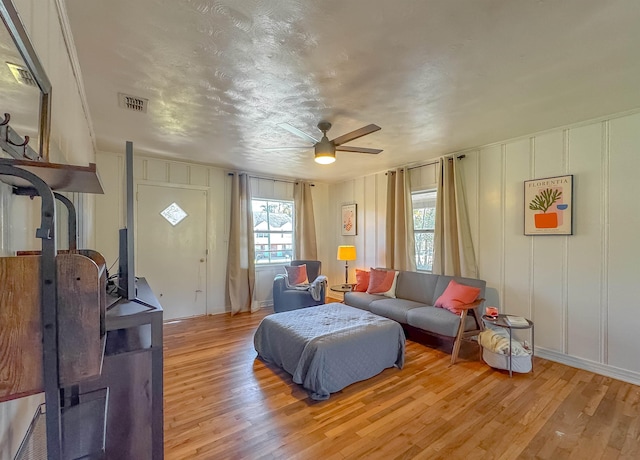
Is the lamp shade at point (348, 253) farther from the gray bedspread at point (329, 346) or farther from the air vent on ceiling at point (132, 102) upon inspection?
the air vent on ceiling at point (132, 102)

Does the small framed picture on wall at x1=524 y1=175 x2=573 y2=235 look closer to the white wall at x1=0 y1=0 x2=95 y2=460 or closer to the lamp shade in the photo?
the lamp shade

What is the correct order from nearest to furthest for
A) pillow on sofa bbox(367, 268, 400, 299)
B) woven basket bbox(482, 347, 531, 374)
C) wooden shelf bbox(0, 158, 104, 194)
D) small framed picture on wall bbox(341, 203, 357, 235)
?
wooden shelf bbox(0, 158, 104, 194), woven basket bbox(482, 347, 531, 374), pillow on sofa bbox(367, 268, 400, 299), small framed picture on wall bbox(341, 203, 357, 235)

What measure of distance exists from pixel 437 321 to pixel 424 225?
5.76ft

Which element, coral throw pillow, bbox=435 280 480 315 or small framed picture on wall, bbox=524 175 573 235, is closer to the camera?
small framed picture on wall, bbox=524 175 573 235

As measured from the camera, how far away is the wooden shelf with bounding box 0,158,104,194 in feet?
2.43

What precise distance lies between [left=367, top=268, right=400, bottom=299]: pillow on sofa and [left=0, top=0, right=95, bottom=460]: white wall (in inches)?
147

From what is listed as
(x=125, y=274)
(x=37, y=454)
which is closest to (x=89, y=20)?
(x=125, y=274)

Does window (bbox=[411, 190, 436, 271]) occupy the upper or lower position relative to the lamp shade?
upper

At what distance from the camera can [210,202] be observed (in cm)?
500

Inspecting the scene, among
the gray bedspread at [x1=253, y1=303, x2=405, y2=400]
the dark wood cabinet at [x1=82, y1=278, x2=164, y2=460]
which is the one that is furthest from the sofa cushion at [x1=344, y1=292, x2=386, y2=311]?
the dark wood cabinet at [x1=82, y1=278, x2=164, y2=460]

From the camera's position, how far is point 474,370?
3.01 m

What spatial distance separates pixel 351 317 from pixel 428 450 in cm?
141

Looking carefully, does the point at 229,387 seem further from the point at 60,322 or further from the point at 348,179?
the point at 348,179

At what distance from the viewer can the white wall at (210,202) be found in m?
4.14
